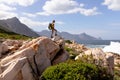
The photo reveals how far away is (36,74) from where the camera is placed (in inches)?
896

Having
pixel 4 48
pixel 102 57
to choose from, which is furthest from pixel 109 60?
pixel 4 48

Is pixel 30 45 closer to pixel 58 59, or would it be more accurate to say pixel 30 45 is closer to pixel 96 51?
pixel 58 59

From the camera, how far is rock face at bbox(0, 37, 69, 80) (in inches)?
830

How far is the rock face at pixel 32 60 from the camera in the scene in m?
21.1

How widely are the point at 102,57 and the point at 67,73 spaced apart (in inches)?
198

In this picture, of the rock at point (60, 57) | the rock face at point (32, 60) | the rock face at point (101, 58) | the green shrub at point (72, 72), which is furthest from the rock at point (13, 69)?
the rock face at point (101, 58)

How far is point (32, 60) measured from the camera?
76.3 ft

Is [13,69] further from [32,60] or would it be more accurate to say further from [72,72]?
[72,72]

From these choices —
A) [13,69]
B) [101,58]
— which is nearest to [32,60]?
[13,69]

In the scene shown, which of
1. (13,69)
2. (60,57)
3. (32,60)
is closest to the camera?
(13,69)

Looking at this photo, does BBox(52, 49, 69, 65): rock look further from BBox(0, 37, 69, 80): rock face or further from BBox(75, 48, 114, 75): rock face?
BBox(75, 48, 114, 75): rock face

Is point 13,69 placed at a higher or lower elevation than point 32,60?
lower

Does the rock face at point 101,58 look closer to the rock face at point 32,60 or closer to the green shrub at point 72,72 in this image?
the rock face at point 32,60

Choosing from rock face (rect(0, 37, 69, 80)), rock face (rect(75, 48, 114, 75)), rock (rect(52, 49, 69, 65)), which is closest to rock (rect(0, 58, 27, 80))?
rock face (rect(0, 37, 69, 80))
